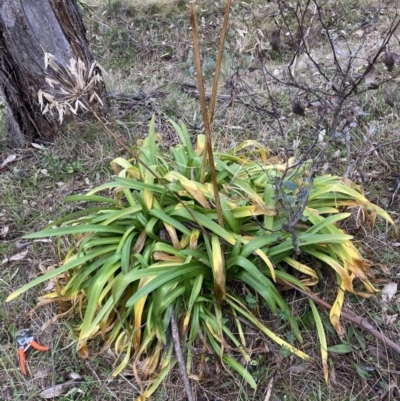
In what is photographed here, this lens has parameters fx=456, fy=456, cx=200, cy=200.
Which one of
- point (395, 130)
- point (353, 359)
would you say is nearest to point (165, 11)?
point (395, 130)

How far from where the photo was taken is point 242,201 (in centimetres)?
241

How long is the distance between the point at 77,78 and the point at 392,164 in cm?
214

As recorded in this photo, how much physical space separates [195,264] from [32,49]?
214 cm

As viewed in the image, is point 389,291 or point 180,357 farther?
point 389,291

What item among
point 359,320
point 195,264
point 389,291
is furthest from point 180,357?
point 389,291

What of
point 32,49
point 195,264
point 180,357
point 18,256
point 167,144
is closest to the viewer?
point 180,357

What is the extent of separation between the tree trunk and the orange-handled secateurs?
1764mm

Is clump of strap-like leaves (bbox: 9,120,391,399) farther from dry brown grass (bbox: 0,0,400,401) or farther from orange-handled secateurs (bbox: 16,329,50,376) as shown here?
orange-handled secateurs (bbox: 16,329,50,376)

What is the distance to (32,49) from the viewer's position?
3307mm

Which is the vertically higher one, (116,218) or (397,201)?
(116,218)

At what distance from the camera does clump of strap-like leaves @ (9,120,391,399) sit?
2.15 metres

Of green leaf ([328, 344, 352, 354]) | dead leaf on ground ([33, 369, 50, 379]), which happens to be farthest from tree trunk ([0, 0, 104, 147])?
green leaf ([328, 344, 352, 354])

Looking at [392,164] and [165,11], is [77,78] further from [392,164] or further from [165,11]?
[165,11]

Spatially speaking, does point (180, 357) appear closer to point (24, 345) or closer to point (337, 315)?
point (337, 315)
